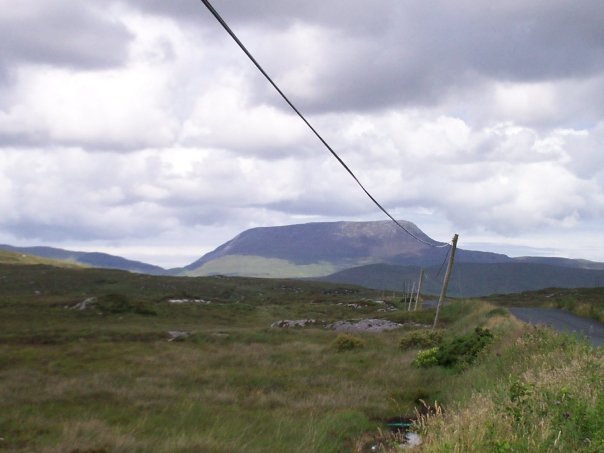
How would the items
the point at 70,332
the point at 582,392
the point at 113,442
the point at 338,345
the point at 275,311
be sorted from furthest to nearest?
the point at 275,311 → the point at 70,332 → the point at 338,345 → the point at 113,442 → the point at 582,392

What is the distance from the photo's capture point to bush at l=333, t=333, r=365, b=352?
29.2 meters

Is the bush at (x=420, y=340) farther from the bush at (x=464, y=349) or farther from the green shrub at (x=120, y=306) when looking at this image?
the green shrub at (x=120, y=306)

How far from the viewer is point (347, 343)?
1158 inches

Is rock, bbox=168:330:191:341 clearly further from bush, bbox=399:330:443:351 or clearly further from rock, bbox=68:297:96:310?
rock, bbox=68:297:96:310

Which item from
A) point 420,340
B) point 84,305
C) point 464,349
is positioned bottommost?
point 84,305

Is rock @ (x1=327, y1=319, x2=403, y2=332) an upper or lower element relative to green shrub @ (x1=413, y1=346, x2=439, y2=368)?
lower

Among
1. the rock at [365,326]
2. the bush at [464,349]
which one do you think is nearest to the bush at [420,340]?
the bush at [464,349]

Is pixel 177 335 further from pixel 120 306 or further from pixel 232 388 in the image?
pixel 232 388

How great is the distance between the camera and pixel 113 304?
179 feet

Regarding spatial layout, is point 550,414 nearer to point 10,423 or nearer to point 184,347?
point 10,423

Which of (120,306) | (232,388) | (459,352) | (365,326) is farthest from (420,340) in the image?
(120,306)

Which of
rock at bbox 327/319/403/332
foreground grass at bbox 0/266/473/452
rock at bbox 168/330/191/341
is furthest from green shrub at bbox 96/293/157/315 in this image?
rock at bbox 327/319/403/332

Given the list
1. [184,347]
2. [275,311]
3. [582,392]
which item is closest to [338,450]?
[582,392]

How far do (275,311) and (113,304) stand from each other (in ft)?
57.8
